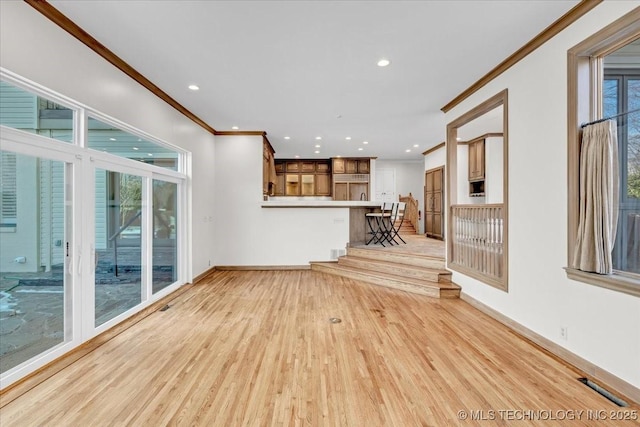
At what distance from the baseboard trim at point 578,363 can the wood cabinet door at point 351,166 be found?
608cm

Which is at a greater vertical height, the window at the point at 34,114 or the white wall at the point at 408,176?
the white wall at the point at 408,176

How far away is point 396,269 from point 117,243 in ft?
13.5

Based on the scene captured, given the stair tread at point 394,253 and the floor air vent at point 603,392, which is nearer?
the floor air vent at point 603,392

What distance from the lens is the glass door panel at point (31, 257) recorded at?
2.07 metres

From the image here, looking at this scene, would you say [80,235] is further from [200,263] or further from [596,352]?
[596,352]

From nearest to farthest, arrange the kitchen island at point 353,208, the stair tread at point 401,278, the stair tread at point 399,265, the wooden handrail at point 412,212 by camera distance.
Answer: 1. the stair tread at point 401,278
2. the stair tread at point 399,265
3. the kitchen island at point 353,208
4. the wooden handrail at point 412,212

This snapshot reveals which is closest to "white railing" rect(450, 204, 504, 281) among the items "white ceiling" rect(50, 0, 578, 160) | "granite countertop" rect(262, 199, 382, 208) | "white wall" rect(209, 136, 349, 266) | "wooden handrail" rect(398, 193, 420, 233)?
"white ceiling" rect(50, 0, 578, 160)

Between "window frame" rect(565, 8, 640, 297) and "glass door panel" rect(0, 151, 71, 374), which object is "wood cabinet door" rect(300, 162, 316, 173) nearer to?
"glass door panel" rect(0, 151, 71, 374)

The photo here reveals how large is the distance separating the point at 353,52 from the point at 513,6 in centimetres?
138

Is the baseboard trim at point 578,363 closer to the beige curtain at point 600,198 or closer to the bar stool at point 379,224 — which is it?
the beige curtain at point 600,198

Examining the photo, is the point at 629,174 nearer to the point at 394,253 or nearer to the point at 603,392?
the point at 603,392

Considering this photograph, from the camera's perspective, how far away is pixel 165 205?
431cm

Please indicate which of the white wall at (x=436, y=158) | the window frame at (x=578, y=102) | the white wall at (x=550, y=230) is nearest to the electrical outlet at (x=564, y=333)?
the white wall at (x=550, y=230)

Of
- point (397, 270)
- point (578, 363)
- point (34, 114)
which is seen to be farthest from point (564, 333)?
point (34, 114)
